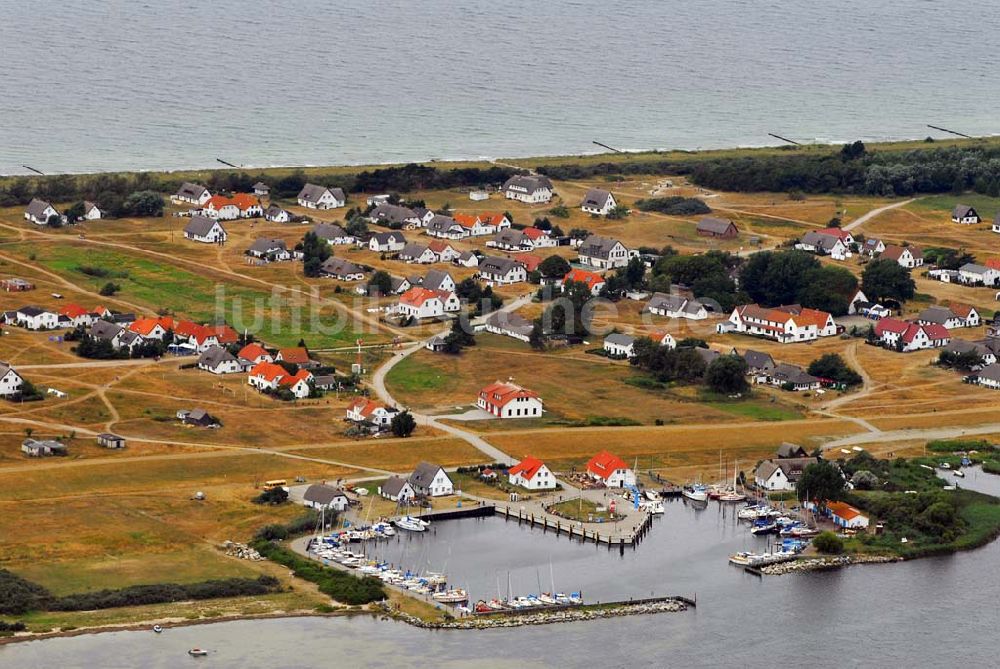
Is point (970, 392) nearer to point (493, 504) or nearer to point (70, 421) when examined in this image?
point (493, 504)

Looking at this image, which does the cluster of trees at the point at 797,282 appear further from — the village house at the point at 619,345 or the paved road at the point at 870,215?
the paved road at the point at 870,215

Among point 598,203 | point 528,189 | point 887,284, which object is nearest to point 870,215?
point 598,203

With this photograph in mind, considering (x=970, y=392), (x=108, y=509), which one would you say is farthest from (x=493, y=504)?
(x=970, y=392)

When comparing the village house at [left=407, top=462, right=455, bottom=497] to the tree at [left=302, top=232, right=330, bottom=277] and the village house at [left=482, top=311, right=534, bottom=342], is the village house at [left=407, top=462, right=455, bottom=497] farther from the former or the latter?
the tree at [left=302, top=232, right=330, bottom=277]

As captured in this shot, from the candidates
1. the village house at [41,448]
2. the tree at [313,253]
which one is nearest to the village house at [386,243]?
the tree at [313,253]

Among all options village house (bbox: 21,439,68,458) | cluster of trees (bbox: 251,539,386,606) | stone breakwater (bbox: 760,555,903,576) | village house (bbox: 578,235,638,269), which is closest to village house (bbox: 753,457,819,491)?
stone breakwater (bbox: 760,555,903,576)

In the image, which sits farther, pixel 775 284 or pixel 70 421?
pixel 775 284
